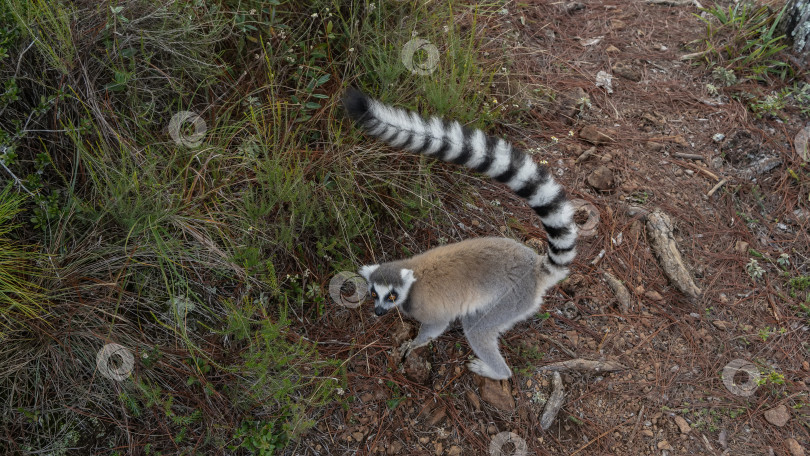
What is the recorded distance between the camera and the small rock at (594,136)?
3963mm

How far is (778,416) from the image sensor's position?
286 cm

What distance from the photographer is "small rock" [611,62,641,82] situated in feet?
14.6

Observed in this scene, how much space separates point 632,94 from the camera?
14.3 feet

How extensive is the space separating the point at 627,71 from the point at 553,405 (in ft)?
9.77

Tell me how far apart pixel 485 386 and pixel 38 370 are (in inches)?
88.9

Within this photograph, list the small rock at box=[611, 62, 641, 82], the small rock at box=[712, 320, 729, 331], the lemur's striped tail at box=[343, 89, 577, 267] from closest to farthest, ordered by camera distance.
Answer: the lemur's striped tail at box=[343, 89, 577, 267] → the small rock at box=[712, 320, 729, 331] → the small rock at box=[611, 62, 641, 82]

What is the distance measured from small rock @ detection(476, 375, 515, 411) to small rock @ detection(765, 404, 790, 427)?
136cm

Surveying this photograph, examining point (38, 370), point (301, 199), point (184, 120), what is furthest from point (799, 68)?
point (38, 370)

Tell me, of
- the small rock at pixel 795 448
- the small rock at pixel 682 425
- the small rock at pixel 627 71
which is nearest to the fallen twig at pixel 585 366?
the small rock at pixel 682 425

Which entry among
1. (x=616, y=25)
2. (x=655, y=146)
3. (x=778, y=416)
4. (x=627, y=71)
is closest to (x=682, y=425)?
(x=778, y=416)

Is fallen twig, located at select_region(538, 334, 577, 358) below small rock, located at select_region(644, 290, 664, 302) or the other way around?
below

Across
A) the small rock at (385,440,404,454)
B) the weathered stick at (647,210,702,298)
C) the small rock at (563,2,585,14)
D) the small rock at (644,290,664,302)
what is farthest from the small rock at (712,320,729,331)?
the small rock at (563,2,585,14)

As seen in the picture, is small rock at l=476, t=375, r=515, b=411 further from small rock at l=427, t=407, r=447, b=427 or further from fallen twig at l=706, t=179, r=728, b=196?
fallen twig at l=706, t=179, r=728, b=196

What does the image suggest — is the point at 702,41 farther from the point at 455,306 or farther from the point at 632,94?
the point at 455,306
